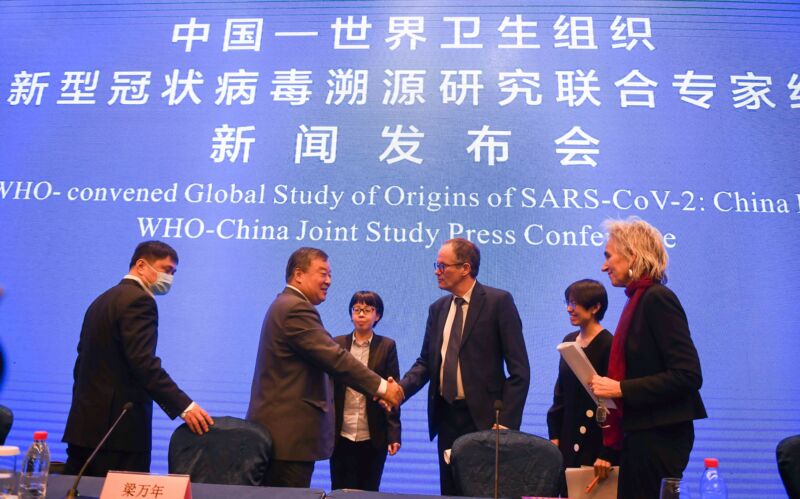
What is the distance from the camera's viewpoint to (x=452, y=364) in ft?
10.1

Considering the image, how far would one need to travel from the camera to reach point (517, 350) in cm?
304

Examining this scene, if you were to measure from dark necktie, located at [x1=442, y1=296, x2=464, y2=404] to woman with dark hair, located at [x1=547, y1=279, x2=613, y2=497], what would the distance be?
0.48 m

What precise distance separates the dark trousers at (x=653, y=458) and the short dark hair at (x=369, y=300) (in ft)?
5.15

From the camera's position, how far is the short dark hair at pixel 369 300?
3.63 m

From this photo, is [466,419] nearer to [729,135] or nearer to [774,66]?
[729,135]

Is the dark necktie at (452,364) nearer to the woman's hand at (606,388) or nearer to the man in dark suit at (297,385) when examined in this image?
the man in dark suit at (297,385)

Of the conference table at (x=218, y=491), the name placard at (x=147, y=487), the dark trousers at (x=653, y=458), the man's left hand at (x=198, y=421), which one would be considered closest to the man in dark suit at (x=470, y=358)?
the dark trousers at (x=653, y=458)

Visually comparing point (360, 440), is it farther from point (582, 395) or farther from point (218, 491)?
point (218, 491)

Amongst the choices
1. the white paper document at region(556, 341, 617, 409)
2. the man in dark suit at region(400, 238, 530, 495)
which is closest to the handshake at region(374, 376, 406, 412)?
the man in dark suit at region(400, 238, 530, 495)

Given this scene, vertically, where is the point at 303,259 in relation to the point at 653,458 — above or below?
above

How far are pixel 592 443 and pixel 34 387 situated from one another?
118 inches

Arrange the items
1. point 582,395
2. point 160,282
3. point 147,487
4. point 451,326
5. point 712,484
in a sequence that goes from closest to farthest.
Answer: point 147,487 < point 712,484 < point 582,395 < point 160,282 < point 451,326

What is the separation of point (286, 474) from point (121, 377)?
79 cm

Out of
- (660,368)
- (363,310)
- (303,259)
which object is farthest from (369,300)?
(660,368)
